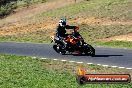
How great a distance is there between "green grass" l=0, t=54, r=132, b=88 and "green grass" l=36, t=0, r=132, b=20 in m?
24.7

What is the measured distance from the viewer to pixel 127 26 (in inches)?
1587

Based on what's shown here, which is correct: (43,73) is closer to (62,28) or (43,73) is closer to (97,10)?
(62,28)

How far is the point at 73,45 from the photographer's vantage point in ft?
81.8

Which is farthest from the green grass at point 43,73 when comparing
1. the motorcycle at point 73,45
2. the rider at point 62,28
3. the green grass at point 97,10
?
the green grass at point 97,10

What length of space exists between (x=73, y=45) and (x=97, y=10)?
2458cm

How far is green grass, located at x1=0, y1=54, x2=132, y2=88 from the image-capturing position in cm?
1497

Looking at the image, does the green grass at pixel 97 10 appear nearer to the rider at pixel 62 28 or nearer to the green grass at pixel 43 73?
the rider at pixel 62 28

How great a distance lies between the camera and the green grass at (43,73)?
14969mm

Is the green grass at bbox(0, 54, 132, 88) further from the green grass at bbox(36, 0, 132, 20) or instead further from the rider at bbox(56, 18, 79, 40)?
the green grass at bbox(36, 0, 132, 20)

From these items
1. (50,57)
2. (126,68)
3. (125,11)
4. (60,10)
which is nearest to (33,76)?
(126,68)

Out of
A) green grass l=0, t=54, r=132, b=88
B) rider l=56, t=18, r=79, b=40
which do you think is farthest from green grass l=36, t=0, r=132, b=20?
green grass l=0, t=54, r=132, b=88

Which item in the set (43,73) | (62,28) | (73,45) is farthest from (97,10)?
(43,73)

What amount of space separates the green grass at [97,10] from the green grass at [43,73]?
24681 millimetres

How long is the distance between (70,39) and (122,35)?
12.6 m
